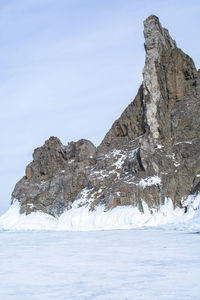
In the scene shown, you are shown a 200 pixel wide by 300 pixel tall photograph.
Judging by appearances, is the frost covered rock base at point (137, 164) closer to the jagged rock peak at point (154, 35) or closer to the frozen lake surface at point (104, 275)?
the jagged rock peak at point (154, 35)

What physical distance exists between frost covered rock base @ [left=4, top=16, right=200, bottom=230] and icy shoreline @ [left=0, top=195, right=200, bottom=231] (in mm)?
136

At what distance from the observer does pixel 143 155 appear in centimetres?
5425

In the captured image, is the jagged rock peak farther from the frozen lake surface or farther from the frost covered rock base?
the frozen lake surface

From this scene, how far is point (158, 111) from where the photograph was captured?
62344mm

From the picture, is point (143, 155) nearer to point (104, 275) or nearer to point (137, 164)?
point (137, 164)

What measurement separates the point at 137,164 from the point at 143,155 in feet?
4.97

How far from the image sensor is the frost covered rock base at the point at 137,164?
163ft

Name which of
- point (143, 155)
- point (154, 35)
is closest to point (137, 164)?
point (143, 155)

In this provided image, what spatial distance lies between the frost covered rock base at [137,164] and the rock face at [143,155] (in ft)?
0.41

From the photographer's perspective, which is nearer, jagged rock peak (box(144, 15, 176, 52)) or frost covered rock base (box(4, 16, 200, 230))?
frost covered rock base (box(4, 16, 200, 230))

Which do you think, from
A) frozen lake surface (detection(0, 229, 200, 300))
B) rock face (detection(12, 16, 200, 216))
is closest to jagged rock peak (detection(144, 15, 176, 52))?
rock face (detection(12, 16, 200, 216))

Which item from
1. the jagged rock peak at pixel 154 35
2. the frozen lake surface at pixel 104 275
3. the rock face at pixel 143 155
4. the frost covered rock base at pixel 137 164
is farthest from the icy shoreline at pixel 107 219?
the jagged rock peak at pixel 154 35

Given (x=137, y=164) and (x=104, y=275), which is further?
(x=137, y=164)

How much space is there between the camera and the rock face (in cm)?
5170
